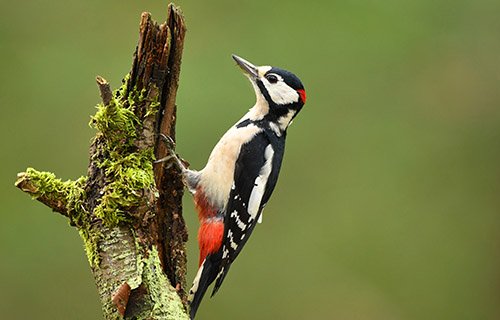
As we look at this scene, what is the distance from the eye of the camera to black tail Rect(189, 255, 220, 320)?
3.41 meters

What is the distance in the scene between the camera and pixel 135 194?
2996 millimetres

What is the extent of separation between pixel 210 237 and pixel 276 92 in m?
0.69

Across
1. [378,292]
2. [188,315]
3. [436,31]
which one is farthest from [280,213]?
[188,315]

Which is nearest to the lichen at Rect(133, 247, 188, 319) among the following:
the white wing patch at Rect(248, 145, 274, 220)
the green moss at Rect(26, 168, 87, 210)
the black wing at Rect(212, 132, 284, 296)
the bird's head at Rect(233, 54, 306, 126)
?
the green moss at Rect(26, 168, 87, 210)

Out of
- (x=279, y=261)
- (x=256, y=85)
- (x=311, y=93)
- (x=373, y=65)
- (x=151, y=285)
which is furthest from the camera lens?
(x=373, y=65)

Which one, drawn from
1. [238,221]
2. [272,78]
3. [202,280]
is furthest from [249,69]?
[202,280]

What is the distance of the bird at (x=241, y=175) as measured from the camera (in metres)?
3.71

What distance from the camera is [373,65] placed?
24.1 ft

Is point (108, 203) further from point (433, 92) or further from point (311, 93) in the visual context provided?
point (433, 92)

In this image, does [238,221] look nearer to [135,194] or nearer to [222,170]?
[222,170]

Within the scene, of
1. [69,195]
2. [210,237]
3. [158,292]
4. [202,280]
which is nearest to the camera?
[158,292]

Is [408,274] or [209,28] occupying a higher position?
[209,28]

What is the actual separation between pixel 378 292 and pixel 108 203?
382 centimetres

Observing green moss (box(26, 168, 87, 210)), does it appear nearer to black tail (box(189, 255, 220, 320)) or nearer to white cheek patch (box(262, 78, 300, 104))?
black tail (box(189, 255, 220, 320))
